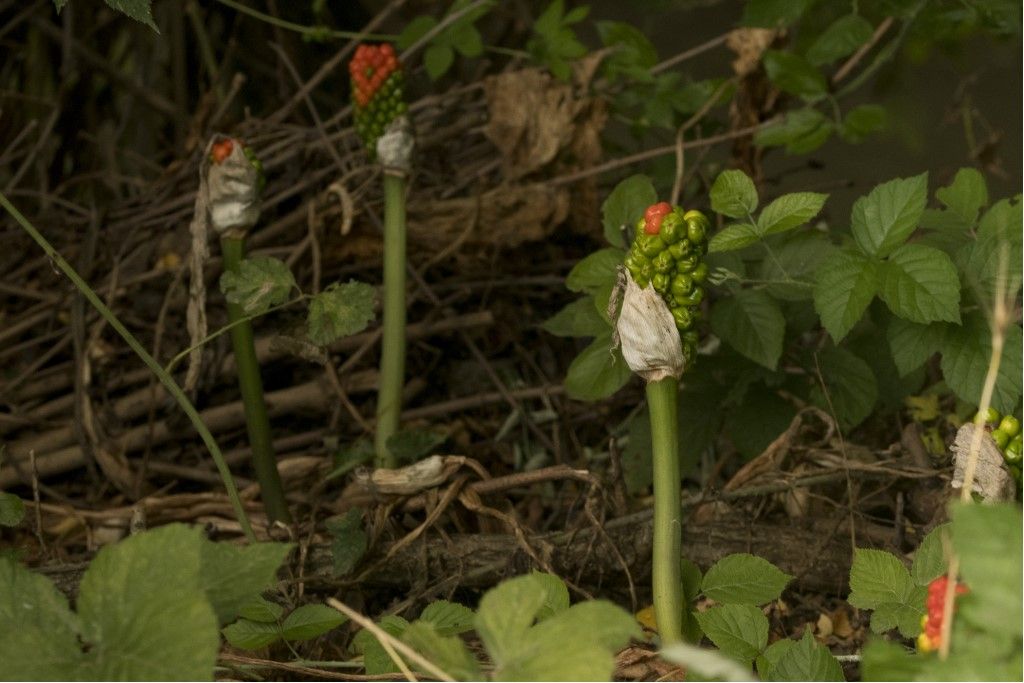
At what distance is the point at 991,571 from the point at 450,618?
51 cm

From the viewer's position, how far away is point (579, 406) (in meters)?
1.71

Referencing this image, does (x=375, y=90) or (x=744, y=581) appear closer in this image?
(x=744, y=581)

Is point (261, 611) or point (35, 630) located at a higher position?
point (35, 630)

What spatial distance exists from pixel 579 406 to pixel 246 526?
2.29 ft

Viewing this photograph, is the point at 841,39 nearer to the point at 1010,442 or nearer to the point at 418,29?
the point at 418,29

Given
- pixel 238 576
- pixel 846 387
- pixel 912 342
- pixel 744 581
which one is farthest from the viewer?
pixel 846 387

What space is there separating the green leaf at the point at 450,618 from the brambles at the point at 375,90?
0.60 m

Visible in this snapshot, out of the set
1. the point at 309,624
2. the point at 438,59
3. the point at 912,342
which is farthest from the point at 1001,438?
the point at 438,59

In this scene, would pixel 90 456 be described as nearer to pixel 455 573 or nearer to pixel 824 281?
pixel 455 573

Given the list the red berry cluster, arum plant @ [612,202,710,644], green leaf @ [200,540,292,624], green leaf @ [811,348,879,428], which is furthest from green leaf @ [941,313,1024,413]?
green leaf @ [200,540,292,624]

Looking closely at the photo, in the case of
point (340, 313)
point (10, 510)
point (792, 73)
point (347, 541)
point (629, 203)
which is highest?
point (792, 73)

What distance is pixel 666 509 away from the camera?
933mm

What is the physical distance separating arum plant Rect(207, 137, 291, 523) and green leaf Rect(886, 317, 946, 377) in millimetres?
701

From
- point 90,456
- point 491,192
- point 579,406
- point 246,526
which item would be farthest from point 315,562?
point 491,192
